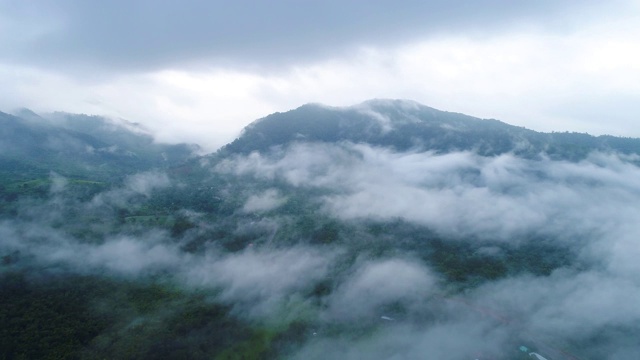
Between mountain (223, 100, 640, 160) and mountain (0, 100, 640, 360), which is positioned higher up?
mountain (223, 100, 640, 160)

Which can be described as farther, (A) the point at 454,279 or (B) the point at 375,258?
(B) the point at 375,258

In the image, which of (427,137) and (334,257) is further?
(427,137)

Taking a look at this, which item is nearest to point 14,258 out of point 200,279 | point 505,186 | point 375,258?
point 200,279

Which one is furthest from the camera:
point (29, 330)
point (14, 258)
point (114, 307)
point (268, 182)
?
point (268, 182)

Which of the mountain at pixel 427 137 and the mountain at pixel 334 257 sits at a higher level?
the mountain at pixel 427 137

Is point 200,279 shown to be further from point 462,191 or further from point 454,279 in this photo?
point 462,191

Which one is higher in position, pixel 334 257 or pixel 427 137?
pixel 427 137

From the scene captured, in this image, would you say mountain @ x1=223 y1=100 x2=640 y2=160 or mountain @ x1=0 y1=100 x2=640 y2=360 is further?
mountain @ x1=223 y1=100 x2=640 y2=160

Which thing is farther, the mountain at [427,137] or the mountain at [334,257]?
the mountain at [427,137]
